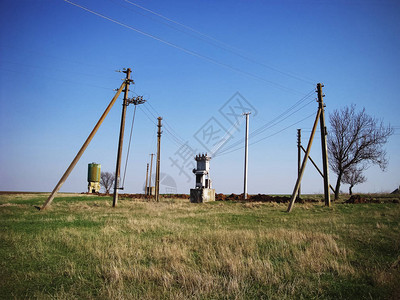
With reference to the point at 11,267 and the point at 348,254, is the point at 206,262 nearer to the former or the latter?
the point at 348,254

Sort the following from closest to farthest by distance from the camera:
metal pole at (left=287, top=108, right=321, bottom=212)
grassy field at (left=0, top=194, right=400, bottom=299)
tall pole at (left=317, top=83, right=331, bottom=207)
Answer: grassy field at (left=0, top=194, right=400, bottom=299)
metal pole at (left=287, top=108, right=321, bottom=212)
tall pole at (left=317, top=83, right=331, bottom=207)

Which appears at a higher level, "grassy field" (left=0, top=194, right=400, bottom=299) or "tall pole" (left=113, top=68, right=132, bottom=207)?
"tall pole" (left=113, top=68, right=132, bottom=207)

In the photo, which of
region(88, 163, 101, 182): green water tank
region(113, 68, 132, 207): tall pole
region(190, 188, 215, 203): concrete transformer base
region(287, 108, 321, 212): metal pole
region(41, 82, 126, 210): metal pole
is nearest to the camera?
region(287, 108, 321, 212): metal pole

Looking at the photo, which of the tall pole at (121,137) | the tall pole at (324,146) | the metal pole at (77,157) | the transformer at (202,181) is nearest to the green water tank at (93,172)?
the transformer at (202,181)

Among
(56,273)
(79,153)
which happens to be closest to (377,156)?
(79,153)

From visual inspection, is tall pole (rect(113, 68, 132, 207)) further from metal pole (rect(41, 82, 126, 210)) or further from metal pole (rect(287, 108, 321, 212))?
metal pole (rect(287, 108, 321, 212))

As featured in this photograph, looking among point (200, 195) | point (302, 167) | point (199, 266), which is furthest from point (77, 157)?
point (302, 167)

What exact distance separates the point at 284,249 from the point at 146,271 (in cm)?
371

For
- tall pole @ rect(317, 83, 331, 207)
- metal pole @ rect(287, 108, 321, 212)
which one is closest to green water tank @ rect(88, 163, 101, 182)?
metal pole @ rect(287, 108, 321, 212)

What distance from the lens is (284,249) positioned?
674 centimetres

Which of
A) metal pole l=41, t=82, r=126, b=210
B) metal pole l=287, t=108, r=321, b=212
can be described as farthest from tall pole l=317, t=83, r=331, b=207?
metal pole l=41, t=82, r=126, b=210

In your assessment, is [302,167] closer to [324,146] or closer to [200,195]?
[324,146]

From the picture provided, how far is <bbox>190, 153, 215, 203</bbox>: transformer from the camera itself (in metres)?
25.3

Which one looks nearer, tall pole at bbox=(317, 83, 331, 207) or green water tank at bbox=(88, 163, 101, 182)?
tall pole at bbox=(317, 83, 331, 207)
